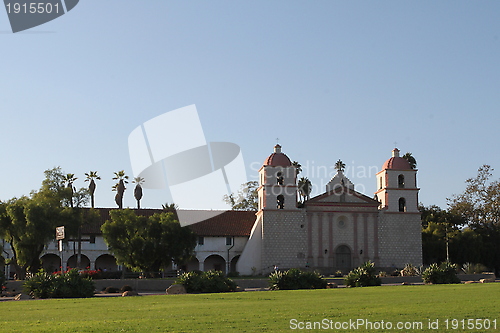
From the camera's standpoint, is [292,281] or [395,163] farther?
[395,163]

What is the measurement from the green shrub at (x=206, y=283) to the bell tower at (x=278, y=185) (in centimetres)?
2551

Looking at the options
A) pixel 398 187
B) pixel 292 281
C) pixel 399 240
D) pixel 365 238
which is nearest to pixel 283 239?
pixel 365 238

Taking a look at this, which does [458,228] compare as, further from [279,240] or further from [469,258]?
[279,240]

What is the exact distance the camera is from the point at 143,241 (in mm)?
46844

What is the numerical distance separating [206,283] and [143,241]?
67.7 ft

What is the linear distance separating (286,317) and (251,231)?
43751 millimetres

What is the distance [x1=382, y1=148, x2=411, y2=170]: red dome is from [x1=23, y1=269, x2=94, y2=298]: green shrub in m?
36.0

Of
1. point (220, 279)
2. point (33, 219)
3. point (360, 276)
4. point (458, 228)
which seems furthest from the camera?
point (458, 228)

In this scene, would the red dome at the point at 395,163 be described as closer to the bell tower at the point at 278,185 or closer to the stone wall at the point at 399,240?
the stone wall at the point at 399,240

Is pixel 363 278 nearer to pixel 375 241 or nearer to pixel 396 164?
pixel 375 241

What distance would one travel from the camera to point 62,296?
24.6 meters

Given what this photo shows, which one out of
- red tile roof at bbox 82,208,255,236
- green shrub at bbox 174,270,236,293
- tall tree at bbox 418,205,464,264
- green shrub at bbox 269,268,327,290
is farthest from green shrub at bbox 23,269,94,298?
tall tree at bbox 418,205,464,264

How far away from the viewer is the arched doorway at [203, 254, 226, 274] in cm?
5772

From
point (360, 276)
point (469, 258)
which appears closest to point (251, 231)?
point (469, 258)
